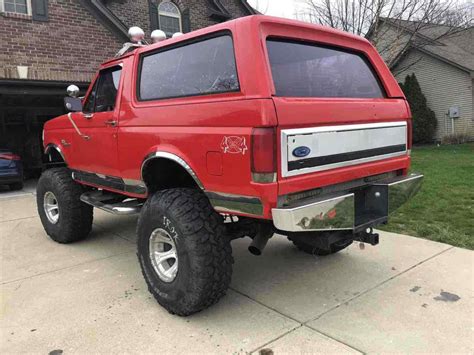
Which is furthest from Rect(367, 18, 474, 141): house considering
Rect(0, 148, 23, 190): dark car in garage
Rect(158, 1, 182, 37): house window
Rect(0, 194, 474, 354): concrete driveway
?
Rect(0, 194, 474, 354): concrete driveway

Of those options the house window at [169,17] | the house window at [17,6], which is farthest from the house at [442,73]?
the house window at [17,6]

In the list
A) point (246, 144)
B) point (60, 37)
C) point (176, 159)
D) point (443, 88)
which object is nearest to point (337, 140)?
point (246, 144)

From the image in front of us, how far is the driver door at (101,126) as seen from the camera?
13.5 ft

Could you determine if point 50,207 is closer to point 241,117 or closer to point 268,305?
point 268,305

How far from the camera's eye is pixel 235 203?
114 inches

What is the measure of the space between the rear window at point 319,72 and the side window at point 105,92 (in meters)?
1.78

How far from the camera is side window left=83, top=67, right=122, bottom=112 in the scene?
4.23 meters

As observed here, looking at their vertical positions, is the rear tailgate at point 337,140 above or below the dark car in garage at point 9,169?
above

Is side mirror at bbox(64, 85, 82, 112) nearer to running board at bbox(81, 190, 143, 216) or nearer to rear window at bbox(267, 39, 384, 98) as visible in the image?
running board at bbox(81, 190, 143, 216)

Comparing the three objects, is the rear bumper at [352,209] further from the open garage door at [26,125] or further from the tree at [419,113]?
the tree at [419,113]

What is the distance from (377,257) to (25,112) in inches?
589

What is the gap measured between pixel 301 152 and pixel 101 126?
228 cm

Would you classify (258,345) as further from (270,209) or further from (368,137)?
(368,137)

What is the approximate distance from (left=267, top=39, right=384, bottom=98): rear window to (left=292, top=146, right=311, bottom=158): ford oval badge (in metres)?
0.42
